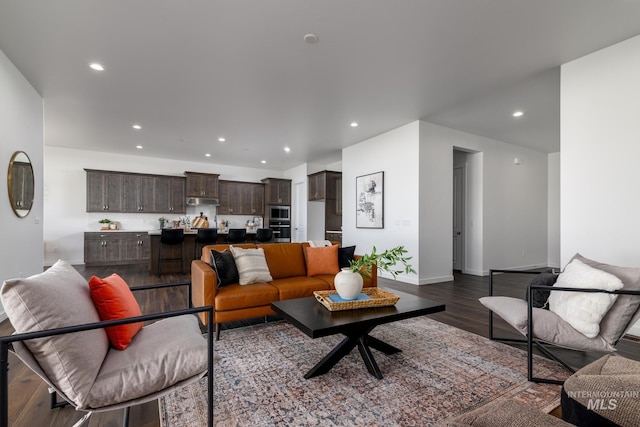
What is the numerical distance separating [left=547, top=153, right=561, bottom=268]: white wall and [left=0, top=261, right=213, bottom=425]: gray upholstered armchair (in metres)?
8.28

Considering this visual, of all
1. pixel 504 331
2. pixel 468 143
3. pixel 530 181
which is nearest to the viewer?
pixel 504 331

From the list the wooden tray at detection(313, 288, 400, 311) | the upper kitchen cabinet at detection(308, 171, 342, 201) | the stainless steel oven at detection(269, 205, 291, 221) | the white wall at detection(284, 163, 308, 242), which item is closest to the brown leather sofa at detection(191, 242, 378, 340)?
the wooden tray at detection(313, 288, 400, 311)

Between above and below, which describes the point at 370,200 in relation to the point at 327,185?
below

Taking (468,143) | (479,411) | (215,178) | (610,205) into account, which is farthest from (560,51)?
(215,178)

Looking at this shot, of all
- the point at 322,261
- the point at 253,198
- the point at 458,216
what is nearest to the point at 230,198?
the point at 253,198

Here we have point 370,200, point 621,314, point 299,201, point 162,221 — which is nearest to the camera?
point 621,314

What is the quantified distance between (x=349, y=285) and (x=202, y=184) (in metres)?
7.22

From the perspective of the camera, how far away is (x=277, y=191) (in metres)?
9.19

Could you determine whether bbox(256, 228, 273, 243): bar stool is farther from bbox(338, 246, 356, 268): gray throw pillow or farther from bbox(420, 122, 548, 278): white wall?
bbox(338, 246, 356, 268): gray throw pillow

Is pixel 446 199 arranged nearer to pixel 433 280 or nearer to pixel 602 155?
pixel 433 280

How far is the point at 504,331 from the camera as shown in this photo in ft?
9.46

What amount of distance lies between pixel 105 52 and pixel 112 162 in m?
5.61

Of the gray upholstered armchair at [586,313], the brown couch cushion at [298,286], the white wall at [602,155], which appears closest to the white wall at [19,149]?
the brown couch cushion at [298,286]

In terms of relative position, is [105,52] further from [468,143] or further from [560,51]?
[468,143]
